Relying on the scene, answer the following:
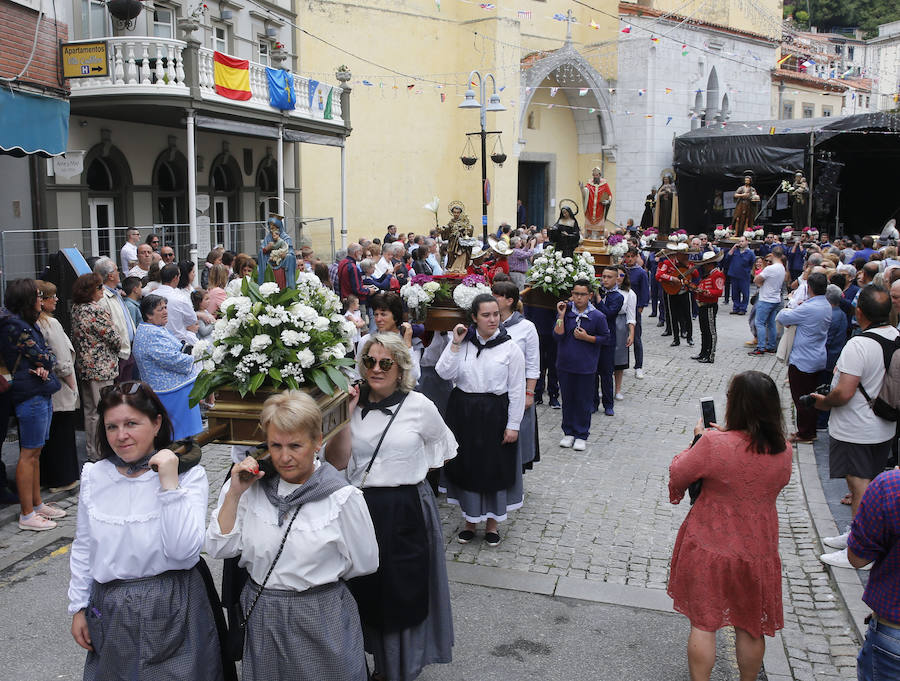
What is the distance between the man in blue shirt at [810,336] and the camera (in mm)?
8914

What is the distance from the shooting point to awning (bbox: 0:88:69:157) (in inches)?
473

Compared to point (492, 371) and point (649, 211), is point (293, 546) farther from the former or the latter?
point (649, 211)

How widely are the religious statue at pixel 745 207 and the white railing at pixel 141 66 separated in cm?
1604

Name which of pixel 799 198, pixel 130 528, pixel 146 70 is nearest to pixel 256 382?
pixel 130 528

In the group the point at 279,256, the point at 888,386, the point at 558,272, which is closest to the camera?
the point at 888,386

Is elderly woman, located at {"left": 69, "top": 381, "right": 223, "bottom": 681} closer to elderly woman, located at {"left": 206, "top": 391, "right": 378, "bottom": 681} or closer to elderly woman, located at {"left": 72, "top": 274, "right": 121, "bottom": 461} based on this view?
elderly woman, located at {"left": 206, "top": 391, "right": 378, "bottom": 681}

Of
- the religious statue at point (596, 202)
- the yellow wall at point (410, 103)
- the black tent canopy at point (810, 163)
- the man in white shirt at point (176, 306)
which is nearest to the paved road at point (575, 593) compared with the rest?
the man in white shirt at point (176, 306)

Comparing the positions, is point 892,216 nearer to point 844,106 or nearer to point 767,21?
point 767,21

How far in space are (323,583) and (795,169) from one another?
28337mm

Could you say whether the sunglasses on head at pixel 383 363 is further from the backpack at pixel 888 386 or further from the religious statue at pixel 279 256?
the religious statue at pixel 279 256

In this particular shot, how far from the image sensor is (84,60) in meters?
15.0

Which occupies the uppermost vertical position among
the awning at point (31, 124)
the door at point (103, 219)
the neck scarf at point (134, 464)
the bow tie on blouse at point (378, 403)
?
the awning at point (31, 124)

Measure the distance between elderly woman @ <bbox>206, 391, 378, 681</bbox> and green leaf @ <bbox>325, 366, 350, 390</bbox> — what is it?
2.16 ft

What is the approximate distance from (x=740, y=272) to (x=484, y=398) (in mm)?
15698
